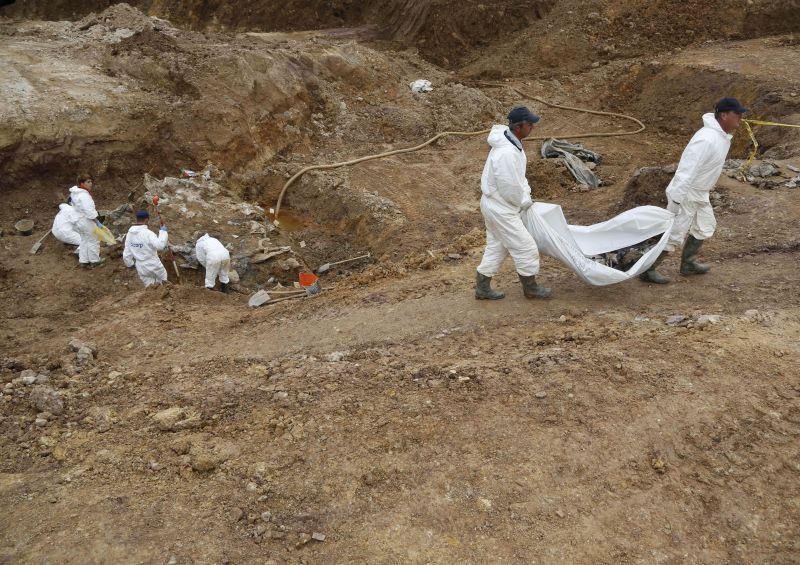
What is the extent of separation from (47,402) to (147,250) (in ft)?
9.77

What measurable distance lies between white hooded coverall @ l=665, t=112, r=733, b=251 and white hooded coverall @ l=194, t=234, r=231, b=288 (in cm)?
486

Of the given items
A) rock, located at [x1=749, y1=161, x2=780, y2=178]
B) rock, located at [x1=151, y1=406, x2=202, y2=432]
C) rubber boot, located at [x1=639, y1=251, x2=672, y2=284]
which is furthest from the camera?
rock, located at [x1=749, y1=161, x2=780, y2=178]

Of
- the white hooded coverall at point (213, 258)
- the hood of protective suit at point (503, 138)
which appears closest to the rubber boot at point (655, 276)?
the hood of protective suit at point (503, 138)

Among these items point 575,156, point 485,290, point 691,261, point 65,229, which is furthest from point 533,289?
point 65,229

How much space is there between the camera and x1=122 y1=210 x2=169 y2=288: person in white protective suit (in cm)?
734

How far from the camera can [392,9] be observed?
55.4 feet

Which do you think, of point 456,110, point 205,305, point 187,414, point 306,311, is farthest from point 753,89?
point 187,414

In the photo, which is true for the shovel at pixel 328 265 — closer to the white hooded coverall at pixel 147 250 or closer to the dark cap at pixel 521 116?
the white hooded coverall at pixel 147 250

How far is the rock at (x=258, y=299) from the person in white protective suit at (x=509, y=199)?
2724 millimetres

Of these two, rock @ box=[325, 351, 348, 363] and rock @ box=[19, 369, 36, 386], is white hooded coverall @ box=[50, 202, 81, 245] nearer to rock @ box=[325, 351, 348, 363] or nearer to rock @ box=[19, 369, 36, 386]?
rock @ box=[19, 369, 36, 386]

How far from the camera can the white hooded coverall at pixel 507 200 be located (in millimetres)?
5098

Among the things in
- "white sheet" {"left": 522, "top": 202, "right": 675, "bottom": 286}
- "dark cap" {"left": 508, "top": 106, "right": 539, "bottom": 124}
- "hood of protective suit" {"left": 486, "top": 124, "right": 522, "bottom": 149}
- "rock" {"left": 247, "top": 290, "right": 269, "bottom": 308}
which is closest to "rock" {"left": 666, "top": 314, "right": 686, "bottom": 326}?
"white sheet" {"left": 522, "top": 202, "right": 675, "bottom": 286}

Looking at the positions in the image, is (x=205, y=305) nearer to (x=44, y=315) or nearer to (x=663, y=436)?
(x=44, y=315)

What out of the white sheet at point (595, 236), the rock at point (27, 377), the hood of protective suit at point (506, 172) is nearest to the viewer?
the hood of protective suit at point (506, 172)
